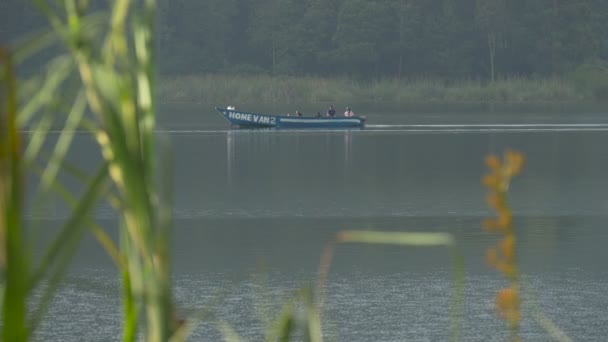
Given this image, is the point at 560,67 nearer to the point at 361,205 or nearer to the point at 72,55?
the point at 361,205

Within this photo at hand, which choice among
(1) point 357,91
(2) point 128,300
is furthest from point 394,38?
(2) point 128,300

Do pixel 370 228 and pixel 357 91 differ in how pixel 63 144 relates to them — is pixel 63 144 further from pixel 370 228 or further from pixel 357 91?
pixel 357 91

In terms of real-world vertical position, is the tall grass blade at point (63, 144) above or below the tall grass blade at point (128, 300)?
above

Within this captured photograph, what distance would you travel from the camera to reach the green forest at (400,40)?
262 feet

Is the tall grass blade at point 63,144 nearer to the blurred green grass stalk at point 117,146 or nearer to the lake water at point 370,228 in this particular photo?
the blurred green grass stalk at point 117,146

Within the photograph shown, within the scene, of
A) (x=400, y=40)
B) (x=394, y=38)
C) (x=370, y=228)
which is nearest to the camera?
(x=370, y=228)

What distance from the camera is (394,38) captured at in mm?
81062

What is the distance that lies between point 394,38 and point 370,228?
189 feet

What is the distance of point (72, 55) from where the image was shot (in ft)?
3.99

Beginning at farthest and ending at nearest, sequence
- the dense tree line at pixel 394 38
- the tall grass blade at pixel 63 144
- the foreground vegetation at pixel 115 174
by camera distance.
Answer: the dense tree line at pixel 394 38
the tall grass blade at pixel 63 144
the foreground vegetation at pixel 115 174

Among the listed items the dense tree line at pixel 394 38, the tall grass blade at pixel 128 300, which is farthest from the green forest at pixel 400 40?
the tall grass blade at pixel 128 300

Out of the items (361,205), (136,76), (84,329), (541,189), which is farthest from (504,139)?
(136,76)

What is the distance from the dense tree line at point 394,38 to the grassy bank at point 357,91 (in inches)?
96.8

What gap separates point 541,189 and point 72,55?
3283cm
